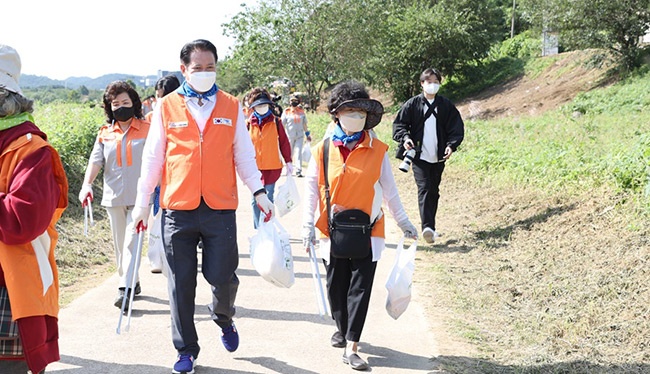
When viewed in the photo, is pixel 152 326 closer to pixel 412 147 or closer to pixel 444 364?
pixel 444 364

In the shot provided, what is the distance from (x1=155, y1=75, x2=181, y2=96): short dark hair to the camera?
7.49 m

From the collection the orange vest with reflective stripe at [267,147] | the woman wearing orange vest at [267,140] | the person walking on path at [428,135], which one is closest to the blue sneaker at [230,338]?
the woman wearing orange vest at [267,140]

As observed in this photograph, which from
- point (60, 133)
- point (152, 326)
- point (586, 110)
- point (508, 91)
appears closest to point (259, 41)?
point (508, 91)

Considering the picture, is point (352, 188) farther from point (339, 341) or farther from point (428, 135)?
point (428, 135)

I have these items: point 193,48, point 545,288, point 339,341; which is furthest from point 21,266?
point 545,288

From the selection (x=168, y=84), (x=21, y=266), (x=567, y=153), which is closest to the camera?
(x=21, y=266)

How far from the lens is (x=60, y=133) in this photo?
11023 mm

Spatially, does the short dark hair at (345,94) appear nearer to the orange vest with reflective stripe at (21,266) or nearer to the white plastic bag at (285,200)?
the white plastic bag at (285,200)

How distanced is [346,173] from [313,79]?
3829 centimetres

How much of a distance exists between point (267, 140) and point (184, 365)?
4456mm

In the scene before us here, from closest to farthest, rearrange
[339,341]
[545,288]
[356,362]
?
1. [356,362]
2. [339,341]
3. [545,288]

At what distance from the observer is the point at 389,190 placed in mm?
5156

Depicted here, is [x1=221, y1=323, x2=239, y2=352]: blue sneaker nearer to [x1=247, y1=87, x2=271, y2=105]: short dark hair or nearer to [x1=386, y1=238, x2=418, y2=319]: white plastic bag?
[x1=386, y1=238, x2=418, y2=319]: white plastic bag

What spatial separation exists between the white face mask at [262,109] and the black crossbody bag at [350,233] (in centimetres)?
387
